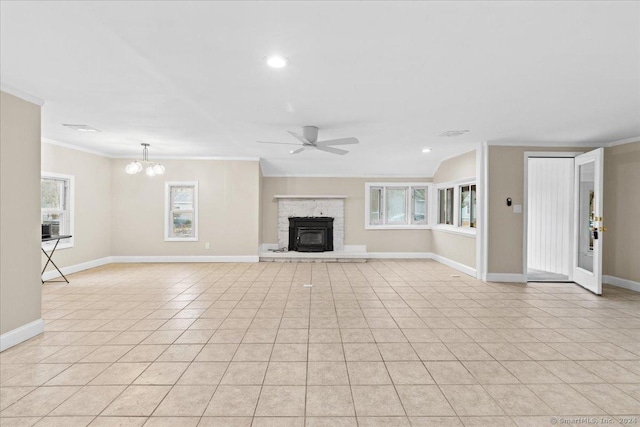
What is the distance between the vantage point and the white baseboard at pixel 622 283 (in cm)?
520

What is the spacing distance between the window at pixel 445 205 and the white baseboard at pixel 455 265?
2.76 ft

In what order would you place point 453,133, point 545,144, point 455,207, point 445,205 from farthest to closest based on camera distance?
point 445,205 < point 455,207 < point 545,144 < point 453,133

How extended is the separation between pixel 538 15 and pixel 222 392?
3.08m

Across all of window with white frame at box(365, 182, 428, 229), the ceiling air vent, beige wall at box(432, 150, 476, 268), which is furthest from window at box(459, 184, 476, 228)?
the ceiling air vent

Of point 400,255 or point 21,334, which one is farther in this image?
point 400,255

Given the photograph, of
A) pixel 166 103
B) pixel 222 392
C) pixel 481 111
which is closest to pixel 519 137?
pixel 481 111

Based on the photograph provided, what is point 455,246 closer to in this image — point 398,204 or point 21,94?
point 398,204

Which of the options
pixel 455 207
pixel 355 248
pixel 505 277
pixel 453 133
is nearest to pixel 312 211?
pixel 355 248

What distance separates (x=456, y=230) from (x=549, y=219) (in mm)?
1704

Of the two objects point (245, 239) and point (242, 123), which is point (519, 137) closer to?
point (242, 123)

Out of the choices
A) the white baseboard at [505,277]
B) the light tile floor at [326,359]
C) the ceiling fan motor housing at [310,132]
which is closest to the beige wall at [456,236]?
the white baseboard at [505,277]

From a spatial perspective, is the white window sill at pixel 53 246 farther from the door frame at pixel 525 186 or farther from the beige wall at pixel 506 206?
the door frame at pixel 525 186

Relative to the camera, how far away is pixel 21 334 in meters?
3.12

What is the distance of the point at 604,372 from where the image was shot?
8.41 ft
